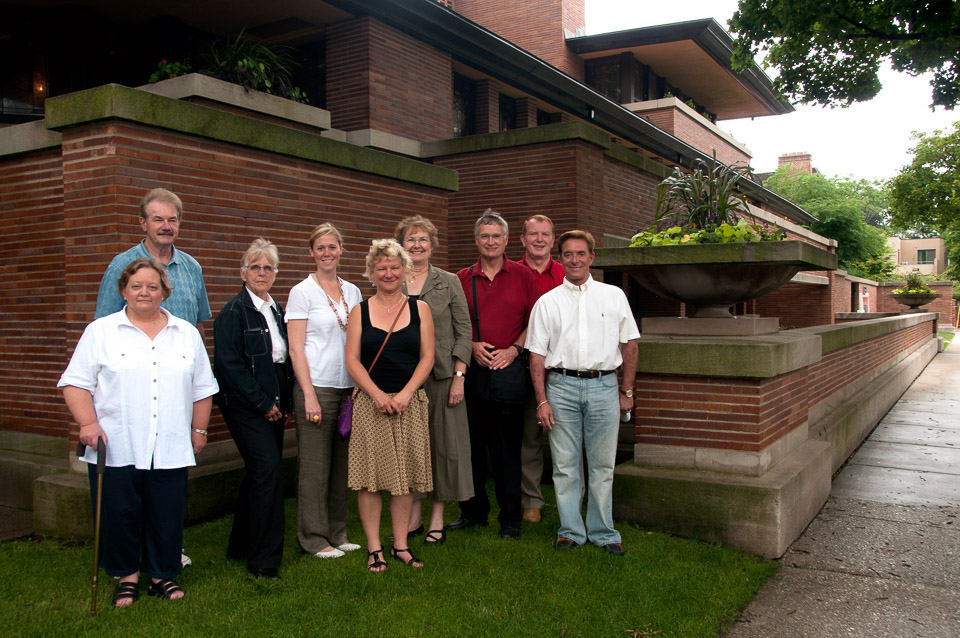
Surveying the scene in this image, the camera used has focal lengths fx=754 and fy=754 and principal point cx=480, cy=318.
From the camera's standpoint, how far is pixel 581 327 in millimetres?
4711

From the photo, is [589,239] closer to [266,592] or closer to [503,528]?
[503,528]

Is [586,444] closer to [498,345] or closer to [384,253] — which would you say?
[498,345]

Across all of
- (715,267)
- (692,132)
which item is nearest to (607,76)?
(692,132)

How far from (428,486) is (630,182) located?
359 inches

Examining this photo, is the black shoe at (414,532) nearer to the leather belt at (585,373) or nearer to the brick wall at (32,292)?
the leather belt at (585,373)

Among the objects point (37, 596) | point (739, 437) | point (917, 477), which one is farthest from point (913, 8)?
point (37, 596)

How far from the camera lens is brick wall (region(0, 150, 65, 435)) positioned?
238 inches

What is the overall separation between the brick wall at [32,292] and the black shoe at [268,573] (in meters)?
2.73

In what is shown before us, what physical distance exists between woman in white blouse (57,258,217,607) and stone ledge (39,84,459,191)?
73.7 inches

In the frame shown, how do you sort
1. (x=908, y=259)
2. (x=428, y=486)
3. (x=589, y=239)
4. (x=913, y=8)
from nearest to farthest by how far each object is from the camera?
(x=428, y=486)
(x=589, y=239)
(x=913, y=8)
(x=908, y=259)

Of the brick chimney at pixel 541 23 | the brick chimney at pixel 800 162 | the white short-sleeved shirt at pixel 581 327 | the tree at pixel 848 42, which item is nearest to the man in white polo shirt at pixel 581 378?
the white short-sleeved shirt at pixel 581 327

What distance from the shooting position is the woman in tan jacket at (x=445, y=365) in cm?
470

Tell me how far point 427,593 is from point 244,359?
166 centimetres

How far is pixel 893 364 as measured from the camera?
1436 cm
